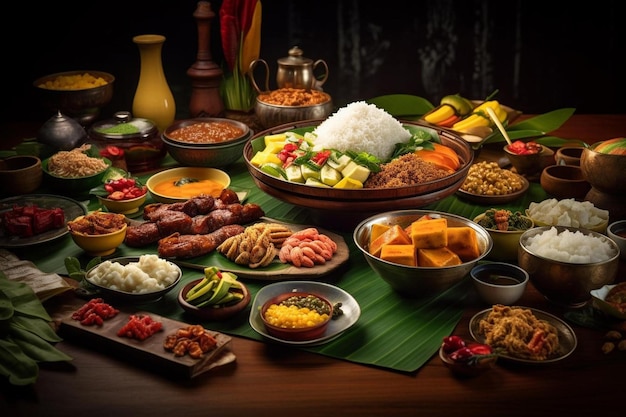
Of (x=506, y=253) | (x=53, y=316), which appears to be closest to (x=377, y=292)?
(x=506, y=253)

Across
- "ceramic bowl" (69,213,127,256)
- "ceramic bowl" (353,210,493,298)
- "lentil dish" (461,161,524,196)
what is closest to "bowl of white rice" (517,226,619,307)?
"ceramic bowl" (353,210,493,298)

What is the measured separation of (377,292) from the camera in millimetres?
3074

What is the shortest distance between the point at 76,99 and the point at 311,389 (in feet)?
8.78

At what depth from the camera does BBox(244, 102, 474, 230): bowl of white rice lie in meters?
3.35

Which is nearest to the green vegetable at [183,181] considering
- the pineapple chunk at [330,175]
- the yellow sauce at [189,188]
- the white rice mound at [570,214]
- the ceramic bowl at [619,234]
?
the yellow sauce at [189,188]

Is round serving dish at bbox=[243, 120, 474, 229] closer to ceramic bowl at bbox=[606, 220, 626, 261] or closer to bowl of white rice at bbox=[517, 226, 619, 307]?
bowl of white rice at bbox=[517, 226, 619, 307]

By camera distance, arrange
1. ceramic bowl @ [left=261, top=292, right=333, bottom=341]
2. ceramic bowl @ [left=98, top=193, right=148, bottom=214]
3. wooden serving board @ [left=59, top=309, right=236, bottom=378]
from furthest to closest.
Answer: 1. ceramic bowl @ [left=98, top=193, right=148, bottom=214]
2. ceramic bowl @ [left=261, top=292, right=333, bottom=341]
3. wooden serving board @ [left=59, top=309, right=236, bottom=378]

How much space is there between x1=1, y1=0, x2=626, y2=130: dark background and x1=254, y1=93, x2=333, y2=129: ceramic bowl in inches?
36.8

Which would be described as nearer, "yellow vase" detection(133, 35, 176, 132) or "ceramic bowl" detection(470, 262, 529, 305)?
"ceramic bowl" detection(470, 262, 529, 305)

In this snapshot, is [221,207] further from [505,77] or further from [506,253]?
[505,77]

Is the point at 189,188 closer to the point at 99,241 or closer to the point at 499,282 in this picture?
the point at 99,241

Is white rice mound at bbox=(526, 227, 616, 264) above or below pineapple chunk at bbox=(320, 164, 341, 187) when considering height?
below

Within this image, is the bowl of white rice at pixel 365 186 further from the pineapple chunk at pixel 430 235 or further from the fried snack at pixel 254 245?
the pineapple chunk at pixel 430 235

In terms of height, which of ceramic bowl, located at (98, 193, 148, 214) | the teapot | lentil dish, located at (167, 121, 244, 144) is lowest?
ceramic bowl, located at (98, 193, 148, 214)
